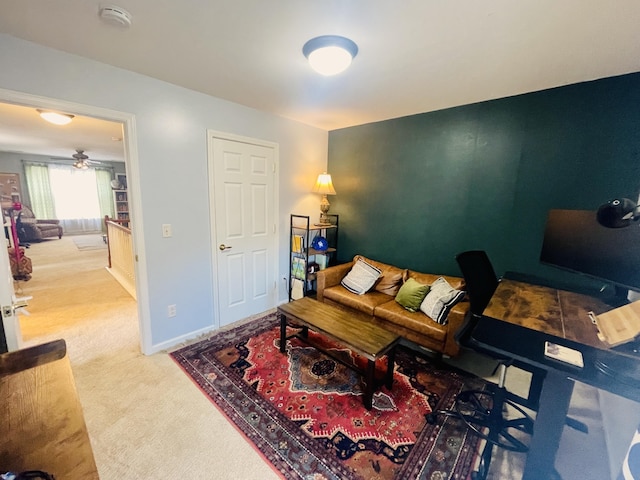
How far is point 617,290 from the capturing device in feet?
5.63

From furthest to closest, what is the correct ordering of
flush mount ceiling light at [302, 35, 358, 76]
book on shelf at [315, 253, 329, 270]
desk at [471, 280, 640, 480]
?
book on shelf at [315, 253, 329, 270]
flush mount ceiling light at [302, 35, 358, 76]
desk at [471, 280, 640, 480]

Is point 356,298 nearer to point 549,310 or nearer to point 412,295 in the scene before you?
point 412,295

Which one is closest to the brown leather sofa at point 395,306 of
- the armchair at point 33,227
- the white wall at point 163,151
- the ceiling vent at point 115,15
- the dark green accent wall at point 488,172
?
the dark green accent wall at point 488,172

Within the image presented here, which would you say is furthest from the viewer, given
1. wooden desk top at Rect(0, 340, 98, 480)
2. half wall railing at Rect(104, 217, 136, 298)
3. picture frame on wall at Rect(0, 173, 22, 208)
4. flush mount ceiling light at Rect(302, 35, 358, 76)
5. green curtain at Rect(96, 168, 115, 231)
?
green curtain at Rect(96, 168, 115, 231)

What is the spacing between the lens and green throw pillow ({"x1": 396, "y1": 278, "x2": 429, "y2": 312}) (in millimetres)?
2568

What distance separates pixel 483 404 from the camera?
1.90m

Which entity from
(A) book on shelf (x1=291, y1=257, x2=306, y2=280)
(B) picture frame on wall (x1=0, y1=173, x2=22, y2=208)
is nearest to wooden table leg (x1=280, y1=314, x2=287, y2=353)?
(A) book on shelf (x1=291, y1=257, x2=306, y2=280)

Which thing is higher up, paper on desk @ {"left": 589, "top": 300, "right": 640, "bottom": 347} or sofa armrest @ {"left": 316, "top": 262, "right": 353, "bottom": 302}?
paper on desk @ {"left": 589, "top": 300, "right": 640, "bottom": 347}

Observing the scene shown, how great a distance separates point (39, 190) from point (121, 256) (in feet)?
19.1

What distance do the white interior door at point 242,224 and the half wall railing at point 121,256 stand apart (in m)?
1.74

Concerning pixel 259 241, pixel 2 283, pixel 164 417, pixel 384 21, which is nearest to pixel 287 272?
pixel 259 241

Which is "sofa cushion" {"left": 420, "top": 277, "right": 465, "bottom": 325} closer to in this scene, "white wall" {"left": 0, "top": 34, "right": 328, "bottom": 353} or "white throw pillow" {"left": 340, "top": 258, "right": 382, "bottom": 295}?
"white throw pillow" {"left": 340, "top": 258, "right": 382, "bottom": 295}

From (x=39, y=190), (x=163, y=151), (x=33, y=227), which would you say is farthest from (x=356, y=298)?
(x=39, y=190)

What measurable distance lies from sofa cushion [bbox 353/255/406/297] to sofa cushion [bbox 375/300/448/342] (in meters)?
0.27
